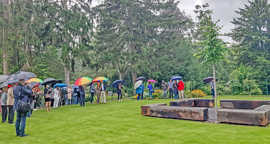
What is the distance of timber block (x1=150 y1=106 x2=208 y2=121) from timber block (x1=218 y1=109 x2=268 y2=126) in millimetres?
717

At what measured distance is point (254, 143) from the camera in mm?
6062

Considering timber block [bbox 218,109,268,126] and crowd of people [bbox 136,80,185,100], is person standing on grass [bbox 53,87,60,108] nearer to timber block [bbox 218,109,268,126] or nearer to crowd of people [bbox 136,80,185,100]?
crowd of people [bbox 136,80,185,100]

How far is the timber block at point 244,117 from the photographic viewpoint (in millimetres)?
8023

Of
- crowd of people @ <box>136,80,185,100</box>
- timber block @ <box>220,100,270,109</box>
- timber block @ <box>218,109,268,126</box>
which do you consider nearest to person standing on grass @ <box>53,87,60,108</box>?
crowd of people @ <box>136,80,185,100</box>

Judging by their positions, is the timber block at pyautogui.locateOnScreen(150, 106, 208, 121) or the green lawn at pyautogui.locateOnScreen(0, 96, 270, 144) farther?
the timber block at pyautogui.locateOnScreen(150, 106, 208, 121)

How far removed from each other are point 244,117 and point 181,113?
8.28 feet

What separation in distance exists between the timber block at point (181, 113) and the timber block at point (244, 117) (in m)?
0.72

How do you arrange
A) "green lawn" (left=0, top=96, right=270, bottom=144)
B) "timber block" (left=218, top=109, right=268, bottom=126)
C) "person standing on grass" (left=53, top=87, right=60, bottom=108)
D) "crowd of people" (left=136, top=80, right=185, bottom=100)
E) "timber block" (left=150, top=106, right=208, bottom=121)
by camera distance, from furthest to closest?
1. "crowd of people" (left=136, top=80, right=185, bottom=100)
2. "person standing on grass" (left=53, top=87, right=60, bottom=108)
3. "timber block" (left=150, top=106, right=208, bottom=121)
4. "timber block" (left=218, top=109, right=268, bottom=126)
5. "green lawn" (left=0, top=96, right=270, bottom=144)

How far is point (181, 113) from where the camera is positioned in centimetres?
991

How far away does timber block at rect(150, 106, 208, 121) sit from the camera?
936 cm

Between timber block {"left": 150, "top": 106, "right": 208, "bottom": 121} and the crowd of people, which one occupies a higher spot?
the crowd of people

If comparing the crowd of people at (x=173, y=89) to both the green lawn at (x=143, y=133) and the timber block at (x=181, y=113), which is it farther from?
the green lawn at (x=143, y=133)

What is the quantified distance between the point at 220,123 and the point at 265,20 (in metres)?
24.1

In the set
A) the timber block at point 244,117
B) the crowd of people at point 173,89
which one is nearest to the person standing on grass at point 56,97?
the crowd of people at point 173,89
